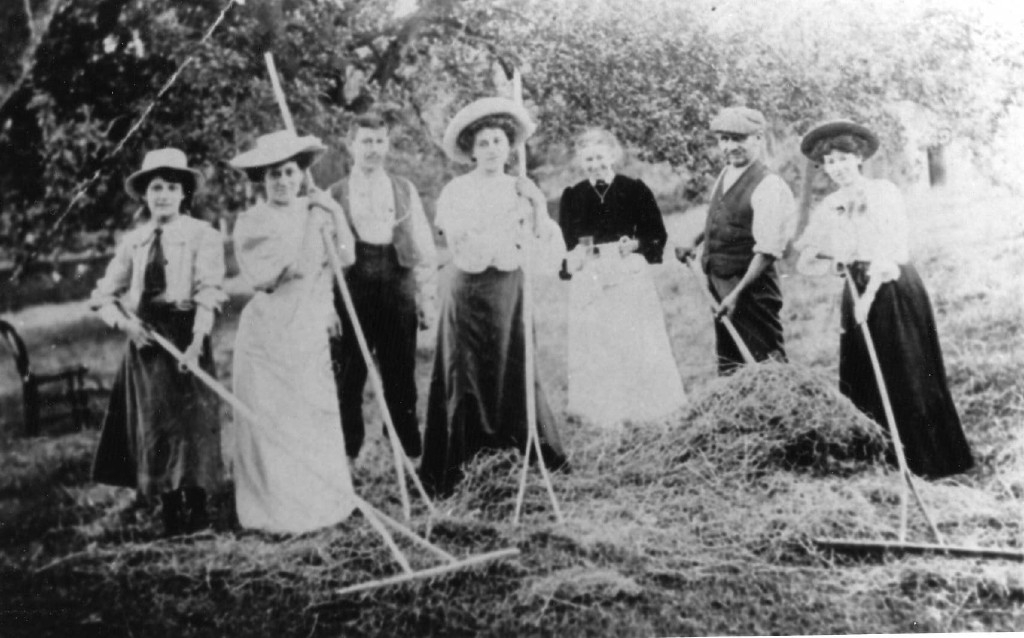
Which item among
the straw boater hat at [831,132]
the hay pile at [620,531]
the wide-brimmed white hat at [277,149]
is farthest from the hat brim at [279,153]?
the straw boater hat at [831,132]

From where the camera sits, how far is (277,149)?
4117mm

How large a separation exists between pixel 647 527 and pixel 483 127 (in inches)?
69.3

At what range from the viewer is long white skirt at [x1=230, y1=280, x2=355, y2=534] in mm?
4059

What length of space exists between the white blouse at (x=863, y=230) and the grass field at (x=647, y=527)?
0.34ft

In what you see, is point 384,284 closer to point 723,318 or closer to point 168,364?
point 168,364

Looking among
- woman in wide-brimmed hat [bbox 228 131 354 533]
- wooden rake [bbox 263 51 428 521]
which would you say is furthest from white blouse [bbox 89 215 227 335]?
wooden rake [bbox 263 51 428 521]

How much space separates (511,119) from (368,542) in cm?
181

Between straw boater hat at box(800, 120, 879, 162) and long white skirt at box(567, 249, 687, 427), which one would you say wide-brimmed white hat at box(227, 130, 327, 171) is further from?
straw boater hat at box(800, 120, 879, 162)

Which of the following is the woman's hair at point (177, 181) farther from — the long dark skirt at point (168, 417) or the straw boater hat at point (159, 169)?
the long dark skirt at point (168, 417)

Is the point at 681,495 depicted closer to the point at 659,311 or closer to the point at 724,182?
the point at 659,311

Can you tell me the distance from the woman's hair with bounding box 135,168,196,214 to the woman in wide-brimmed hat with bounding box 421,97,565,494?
103cm

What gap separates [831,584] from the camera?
12.9 ft

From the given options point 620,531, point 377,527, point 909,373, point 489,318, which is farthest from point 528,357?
point 909,373

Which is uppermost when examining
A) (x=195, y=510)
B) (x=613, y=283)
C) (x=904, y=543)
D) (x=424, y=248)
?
(x=424, y=248)
